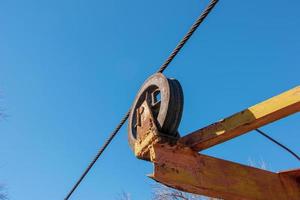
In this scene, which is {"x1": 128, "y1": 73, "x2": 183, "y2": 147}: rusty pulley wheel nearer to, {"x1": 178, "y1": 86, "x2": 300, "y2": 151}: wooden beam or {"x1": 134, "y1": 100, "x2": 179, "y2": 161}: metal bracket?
{"x1": 134, "y1": 100, "x2": 179, "y2": 161}: metal bracket

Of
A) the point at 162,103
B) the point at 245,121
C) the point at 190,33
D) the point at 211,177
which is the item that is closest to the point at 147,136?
the point at 162,103

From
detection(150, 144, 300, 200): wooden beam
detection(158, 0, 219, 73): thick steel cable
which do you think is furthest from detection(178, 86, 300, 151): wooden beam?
detection(158, 0, 219, 73): thick steel cable

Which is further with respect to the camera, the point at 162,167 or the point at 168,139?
the point at 168,139

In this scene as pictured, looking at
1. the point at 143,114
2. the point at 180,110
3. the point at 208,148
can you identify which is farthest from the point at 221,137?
the point at 143,114

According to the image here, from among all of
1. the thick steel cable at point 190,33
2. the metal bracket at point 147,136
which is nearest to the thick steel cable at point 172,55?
the thick steel cable at point 190,33

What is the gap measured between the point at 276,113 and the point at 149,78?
1434mm

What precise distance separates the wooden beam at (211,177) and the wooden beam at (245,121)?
131 millimetres

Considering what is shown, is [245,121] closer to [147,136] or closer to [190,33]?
[147,136]

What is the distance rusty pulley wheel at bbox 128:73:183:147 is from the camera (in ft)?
9.60

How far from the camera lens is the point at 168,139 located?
2.90 m

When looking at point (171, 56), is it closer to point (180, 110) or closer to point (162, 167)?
point (180, 110)

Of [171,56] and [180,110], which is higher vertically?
[171,56]

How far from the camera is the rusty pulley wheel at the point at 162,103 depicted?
115 inches

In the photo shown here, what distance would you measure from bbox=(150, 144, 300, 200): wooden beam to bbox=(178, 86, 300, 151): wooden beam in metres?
0.13
